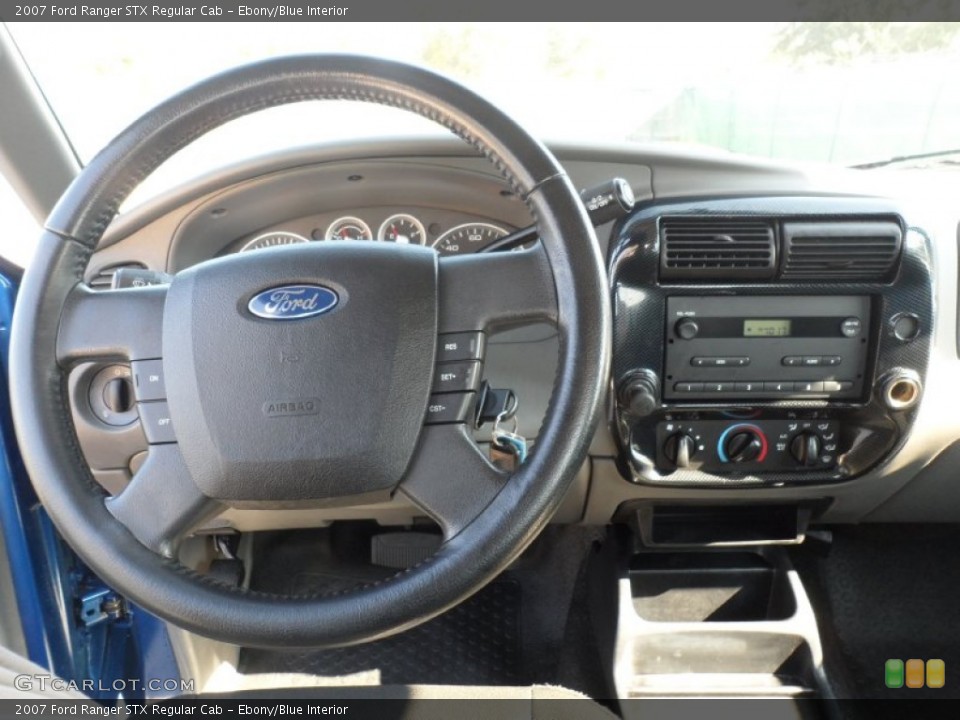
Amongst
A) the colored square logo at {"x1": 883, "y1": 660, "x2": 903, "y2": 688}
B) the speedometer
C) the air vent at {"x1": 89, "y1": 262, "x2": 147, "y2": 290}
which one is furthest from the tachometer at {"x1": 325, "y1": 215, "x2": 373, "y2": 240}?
the colored square logo at {"x1": 883, "y1": 660, "x2": 903, "y2": 688}

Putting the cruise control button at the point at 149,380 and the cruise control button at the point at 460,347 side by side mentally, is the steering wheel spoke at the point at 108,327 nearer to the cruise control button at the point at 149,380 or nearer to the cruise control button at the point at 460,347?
the cruise control button at the point at 149,380

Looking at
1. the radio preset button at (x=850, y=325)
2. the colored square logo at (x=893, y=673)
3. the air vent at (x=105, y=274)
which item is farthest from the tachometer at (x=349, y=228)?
the colored square logo at (x=893, y=673)

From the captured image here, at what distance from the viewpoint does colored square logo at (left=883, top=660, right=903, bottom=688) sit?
6.05ft

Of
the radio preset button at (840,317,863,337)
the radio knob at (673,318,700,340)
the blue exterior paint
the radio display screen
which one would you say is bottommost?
the blue exterior paint

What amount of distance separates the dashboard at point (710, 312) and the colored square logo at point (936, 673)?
55 cm

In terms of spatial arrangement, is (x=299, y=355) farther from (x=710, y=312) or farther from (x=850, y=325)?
(x=850, y=325)

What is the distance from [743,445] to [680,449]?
11 centimetres

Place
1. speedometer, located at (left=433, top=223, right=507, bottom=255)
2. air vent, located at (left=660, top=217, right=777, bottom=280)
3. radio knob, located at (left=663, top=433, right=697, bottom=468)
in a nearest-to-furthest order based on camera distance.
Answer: air vent, located at (left=660, top=217, right=777, bottom=280) → radio knob, located at (left=663, top=433, right=697, bottom=468) → speedometer, located at (left=433, top=223, right=507, bottom=255)

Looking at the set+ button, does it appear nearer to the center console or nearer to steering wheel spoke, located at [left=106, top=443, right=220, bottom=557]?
steering wheel spoke, located at [left=106, top=443, right=220, bottom=557]

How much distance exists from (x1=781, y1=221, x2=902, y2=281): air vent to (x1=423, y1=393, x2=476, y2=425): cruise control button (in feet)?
2.34

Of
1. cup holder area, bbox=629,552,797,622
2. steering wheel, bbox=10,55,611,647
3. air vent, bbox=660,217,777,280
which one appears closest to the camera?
steering wheel, bbox=10,55,611,647

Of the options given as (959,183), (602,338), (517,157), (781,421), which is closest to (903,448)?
(781,421)

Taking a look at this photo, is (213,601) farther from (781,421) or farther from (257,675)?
(257,675)

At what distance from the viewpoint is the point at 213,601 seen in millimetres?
872
